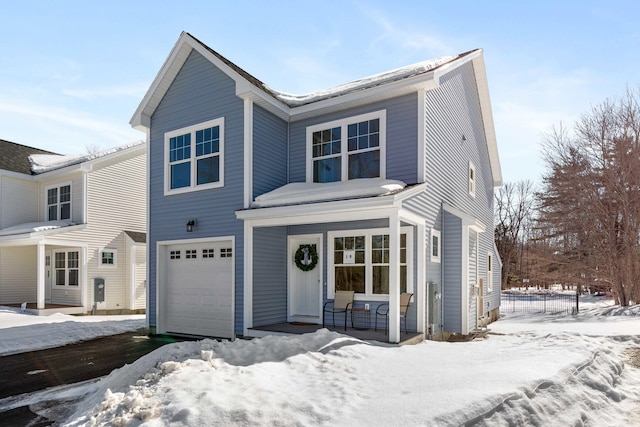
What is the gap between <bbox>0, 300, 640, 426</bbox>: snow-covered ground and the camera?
426 centimetres

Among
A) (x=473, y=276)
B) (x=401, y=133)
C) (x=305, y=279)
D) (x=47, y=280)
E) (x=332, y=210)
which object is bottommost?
(x=47, y=280)

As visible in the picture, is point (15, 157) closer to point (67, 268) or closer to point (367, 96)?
point (67, 268)

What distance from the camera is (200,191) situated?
11062mm

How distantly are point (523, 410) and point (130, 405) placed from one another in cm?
405

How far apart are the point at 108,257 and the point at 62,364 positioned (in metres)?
9.76

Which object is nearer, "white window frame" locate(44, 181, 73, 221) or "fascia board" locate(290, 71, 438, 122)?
"fascia board" locate(290, 71, 438, 122)

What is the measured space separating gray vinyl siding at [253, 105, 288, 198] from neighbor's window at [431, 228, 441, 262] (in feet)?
13.0

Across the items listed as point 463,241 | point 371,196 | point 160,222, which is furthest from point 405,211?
point 160,222

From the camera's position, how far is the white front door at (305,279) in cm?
1054

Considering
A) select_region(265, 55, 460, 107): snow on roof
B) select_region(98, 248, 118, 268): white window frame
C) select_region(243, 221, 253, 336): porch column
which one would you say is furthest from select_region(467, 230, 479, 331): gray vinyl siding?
select_region(98, 248, 118, 268): white window frame

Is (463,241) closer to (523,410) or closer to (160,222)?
(523,410)

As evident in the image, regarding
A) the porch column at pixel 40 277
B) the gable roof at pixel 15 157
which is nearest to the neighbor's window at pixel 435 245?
the porch column at pixel 40 277

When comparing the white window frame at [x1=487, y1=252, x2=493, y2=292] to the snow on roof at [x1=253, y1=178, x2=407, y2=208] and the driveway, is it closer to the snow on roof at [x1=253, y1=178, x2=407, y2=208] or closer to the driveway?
the snow on roof at [x1=253, y1=178, x2=407, y2=208]

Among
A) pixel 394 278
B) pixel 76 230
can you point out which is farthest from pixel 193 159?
pixel 76 230
